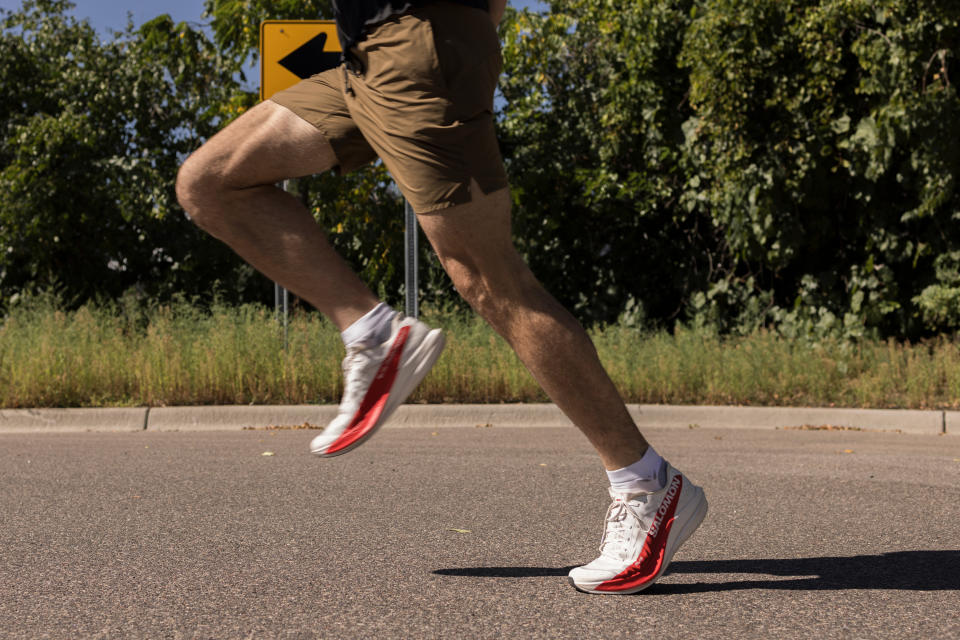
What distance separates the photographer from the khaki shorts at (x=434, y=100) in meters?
2.37

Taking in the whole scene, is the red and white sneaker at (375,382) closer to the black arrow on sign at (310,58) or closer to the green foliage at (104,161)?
the black arrow on sign at (310,58)

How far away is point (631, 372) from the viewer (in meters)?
8.98

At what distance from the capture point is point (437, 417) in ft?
25.7

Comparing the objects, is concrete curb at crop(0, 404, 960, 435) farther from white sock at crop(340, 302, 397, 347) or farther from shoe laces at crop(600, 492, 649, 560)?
white sock at crop(340, 302, 397, 347)

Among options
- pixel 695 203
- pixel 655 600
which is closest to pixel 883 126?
pixel 695 203

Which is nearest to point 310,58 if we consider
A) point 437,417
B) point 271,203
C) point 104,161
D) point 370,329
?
point 437,417

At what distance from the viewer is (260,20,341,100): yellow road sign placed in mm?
8211

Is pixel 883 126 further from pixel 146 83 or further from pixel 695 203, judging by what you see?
pixel 146 83

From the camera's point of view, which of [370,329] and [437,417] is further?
[437,417]

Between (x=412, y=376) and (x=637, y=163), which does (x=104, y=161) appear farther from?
(x=412, y=376)

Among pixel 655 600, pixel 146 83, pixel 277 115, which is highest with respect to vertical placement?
pixel 146 83

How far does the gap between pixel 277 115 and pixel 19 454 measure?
A: 4.01 metres

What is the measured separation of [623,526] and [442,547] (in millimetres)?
833

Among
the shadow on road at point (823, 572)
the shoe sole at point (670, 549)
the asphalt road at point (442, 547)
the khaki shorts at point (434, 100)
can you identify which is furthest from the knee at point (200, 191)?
the shoe sole at point (670, 549)
